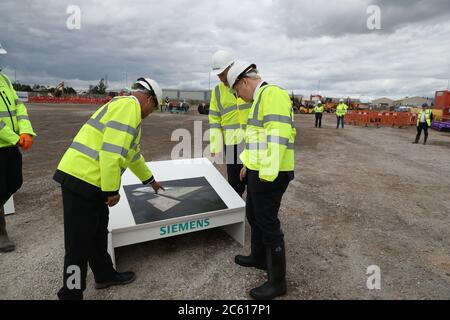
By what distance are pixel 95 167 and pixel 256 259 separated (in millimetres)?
1791

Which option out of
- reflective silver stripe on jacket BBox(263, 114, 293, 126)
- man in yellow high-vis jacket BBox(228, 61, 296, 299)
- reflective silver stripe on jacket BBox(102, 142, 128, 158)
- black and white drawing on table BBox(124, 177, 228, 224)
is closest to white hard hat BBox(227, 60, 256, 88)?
man in yellow high-vis jacket BBox(228, 61, 296, 299)

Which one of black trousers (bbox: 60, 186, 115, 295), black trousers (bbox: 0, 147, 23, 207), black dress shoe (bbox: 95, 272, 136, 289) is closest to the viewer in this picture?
black trousers (bbox: 60, 186, 115, 295)

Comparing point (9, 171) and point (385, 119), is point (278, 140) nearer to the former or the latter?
point (9, 171)

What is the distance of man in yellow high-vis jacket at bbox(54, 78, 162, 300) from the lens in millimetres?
2002

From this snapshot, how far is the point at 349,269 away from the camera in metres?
2.96

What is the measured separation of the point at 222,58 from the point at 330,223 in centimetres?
261

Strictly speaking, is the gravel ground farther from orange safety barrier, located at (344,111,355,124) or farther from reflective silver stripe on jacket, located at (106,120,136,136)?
orange safety barrier, located at (344,111,355,124)

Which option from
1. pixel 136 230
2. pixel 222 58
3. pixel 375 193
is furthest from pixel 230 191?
pixel 375 193

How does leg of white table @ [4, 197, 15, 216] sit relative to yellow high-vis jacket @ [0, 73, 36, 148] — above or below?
below

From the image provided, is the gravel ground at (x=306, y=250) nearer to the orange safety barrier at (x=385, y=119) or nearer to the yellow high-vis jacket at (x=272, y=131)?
the yellow high-vis jacket at (x=272, y=131)

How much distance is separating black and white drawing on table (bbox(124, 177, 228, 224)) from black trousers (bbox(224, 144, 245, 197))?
1.10 feet
